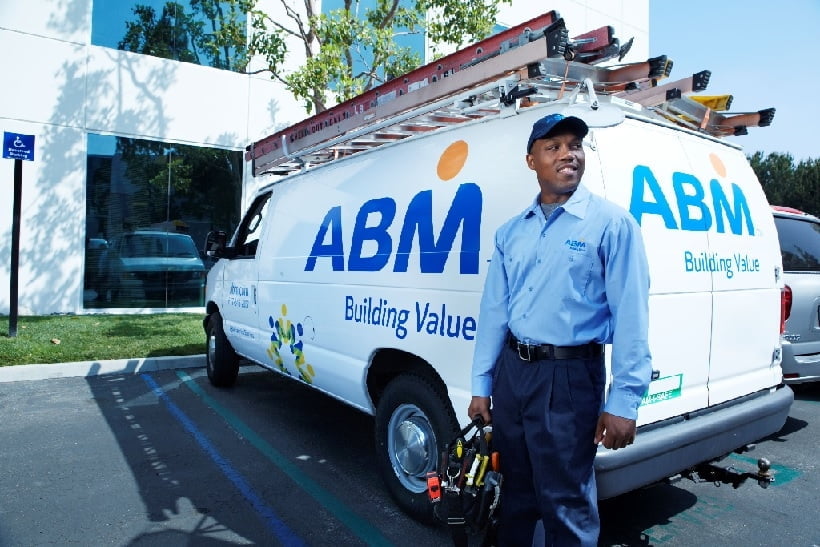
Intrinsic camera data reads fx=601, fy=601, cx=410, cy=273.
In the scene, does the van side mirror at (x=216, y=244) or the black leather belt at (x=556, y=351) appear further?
the van side mirror at (x=216, y=244)

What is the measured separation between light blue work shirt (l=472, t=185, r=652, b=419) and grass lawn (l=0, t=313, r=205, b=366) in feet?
22.4

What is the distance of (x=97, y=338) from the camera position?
8.61 metres

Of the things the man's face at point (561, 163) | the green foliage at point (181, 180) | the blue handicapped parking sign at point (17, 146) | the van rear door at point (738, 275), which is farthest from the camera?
the green foliage at point (181, 180)

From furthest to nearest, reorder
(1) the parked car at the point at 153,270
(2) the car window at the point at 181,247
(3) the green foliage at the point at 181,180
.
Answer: (2) the car window at the point at 181,247, (3) the green foliage at the point at 181,180, (1) the parked car at the point at 153,270

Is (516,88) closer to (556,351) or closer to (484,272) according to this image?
(484,272)

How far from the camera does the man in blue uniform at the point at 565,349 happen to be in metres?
2.09

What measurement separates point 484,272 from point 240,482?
2.35 m

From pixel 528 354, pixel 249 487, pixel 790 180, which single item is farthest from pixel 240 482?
pixel 790 180

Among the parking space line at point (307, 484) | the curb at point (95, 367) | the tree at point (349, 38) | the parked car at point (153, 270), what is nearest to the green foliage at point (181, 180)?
the parked car at point (153, 270)

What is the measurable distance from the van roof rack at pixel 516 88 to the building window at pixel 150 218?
8076mm

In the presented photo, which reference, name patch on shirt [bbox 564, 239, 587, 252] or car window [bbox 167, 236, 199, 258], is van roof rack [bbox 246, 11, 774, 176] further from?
car window [bbox 167, 236, 199, 258]

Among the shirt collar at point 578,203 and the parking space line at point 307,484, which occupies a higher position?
the shirt collar at point 578,203

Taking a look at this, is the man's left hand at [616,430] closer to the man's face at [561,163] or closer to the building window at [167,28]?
the man's face at [561,163]

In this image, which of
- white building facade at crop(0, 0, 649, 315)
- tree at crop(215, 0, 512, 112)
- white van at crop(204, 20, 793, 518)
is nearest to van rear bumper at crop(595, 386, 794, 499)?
white van at crop(204, 20, 793, 518)
